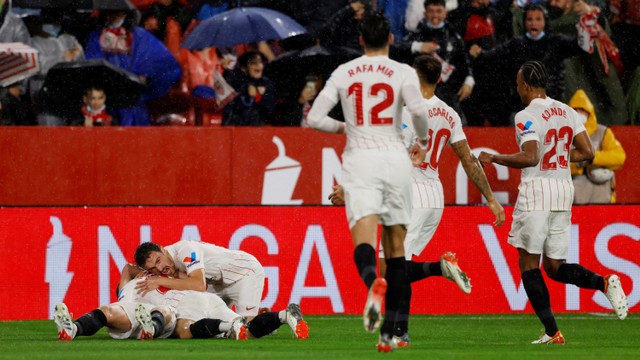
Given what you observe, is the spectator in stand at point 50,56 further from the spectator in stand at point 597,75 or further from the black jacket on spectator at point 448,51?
the spectator in stand at point 597,75

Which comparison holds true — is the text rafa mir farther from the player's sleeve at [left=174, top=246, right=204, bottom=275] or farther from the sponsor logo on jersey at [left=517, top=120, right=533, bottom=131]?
the player's sleeve at [left=174, top=246, right=204, bottom=275]

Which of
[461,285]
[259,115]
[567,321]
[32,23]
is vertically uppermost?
[32,23]

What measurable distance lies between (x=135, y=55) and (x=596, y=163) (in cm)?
552

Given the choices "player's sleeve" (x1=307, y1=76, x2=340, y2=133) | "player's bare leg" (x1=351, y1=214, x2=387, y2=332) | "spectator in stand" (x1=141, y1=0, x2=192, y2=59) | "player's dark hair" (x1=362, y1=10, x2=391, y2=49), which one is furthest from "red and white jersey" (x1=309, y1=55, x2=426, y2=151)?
"spectator in stand" (x1=141, y1=0, x2=192, y2=59)

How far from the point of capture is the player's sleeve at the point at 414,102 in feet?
29.5

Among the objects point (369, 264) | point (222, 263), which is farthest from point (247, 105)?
point (369, 264)

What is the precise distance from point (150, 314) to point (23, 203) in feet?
15.9

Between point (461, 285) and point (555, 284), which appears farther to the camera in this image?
point (555, 284)

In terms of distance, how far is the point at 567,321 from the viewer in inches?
553

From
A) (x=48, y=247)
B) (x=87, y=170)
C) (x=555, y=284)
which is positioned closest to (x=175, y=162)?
(x=87, y=170)

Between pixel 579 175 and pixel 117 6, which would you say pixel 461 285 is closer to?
pixel 579 175

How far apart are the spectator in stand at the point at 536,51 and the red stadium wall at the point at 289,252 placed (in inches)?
77.6

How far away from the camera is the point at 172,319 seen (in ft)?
37.4

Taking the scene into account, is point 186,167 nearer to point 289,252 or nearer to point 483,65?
point 289,252
